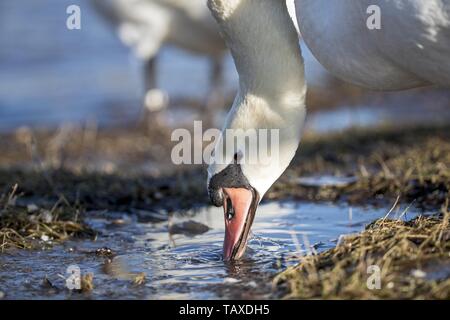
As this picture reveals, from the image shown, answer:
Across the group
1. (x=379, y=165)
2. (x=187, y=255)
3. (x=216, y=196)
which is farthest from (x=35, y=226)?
(x=379, y=165)

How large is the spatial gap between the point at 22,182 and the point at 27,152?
4.03m

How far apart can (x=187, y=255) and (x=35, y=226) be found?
93cm

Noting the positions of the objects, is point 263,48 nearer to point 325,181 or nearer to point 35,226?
point 35,226

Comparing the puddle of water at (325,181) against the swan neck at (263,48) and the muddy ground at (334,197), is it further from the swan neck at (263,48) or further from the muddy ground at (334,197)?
the swan neck at (263,48)

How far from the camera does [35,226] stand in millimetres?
5258

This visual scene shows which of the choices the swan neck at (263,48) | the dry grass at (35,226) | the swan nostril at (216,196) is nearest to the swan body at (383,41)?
the swan neck at (263,48)

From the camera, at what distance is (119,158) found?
10531 mm

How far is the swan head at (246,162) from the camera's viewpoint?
484 cm

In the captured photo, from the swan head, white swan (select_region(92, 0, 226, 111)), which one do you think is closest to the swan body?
the swan head

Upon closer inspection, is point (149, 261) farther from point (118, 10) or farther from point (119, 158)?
point (118, 10)

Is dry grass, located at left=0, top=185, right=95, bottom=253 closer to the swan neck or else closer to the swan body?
the swan neck

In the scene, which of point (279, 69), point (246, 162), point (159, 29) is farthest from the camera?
point (159, 29)

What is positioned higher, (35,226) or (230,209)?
(230,209)
